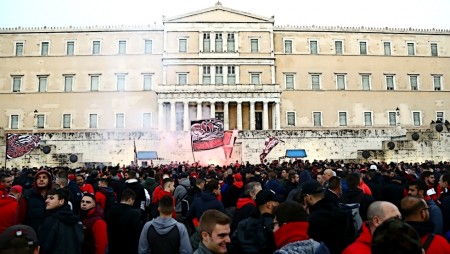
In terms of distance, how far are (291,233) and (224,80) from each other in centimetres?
3800

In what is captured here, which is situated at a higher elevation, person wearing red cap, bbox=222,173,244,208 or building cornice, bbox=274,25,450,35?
building cornice, bbox=274,25,450,35

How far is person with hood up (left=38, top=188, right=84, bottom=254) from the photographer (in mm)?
3809

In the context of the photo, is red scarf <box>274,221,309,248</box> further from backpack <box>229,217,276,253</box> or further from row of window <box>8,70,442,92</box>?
row of window <box>8,70,442,92</box>

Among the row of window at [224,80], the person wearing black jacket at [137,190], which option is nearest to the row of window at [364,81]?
the row of window at [224,80]

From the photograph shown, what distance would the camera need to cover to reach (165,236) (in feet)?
13.6

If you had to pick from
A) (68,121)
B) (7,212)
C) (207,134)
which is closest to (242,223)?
(7,212)

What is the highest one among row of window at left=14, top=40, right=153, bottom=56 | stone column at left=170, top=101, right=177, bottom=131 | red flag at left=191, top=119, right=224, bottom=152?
row of window at left=14, top=40, right=153, bottom=56

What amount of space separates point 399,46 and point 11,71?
43.4 meters

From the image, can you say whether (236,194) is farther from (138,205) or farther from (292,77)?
(292,77)

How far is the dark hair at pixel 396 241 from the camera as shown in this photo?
1.94 m

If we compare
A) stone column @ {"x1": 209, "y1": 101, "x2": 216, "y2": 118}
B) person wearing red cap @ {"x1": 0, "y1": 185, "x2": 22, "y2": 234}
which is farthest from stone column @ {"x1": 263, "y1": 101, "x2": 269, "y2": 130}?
person wearing red cap @ {"x1": 0, "y1": 185, "x2": 22, "y2": 234}

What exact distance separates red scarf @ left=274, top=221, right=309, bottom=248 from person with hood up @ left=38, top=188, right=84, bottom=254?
2.16m

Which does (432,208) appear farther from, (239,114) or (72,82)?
(72,82)

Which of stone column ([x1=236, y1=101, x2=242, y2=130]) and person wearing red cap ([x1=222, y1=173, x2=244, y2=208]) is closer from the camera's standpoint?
person wearing red cap ([x1=222, y1=173, x2=244, y2=208])
